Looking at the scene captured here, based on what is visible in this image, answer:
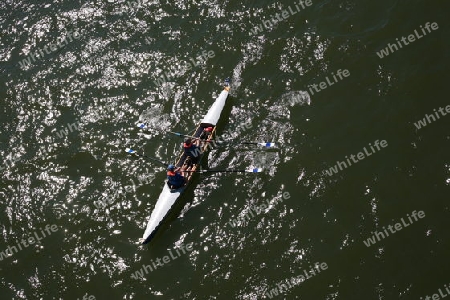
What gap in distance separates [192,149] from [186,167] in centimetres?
107

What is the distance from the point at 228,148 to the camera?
2384 centimetres

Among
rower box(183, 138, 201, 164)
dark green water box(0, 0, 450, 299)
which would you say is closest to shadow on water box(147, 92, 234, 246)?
dark green water box(0, 0, 450, 299)

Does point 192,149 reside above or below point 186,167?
above

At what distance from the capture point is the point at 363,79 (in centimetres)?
2497

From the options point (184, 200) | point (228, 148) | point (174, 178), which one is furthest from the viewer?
point (228, 148)

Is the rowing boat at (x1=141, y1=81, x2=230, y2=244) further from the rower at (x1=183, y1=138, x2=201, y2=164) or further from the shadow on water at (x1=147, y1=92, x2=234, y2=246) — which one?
the shadow on water at (x1=147, y1=92, x2=234, y2=246)

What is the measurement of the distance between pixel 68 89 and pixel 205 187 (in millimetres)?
11080

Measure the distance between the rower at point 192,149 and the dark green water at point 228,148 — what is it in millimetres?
951

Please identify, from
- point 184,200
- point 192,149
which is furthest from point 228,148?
point 184,200

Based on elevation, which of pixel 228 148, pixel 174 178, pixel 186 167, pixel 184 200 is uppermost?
pixel 228 148

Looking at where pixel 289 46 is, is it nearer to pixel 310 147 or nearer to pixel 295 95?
pixel 295 95

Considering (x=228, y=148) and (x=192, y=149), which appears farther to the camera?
(x=228, y=148)

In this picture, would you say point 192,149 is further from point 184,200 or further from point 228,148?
point 184,200

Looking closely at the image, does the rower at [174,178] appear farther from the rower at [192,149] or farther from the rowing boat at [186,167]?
the rower at [192,149]
